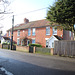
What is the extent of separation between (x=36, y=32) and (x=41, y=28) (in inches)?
77.6

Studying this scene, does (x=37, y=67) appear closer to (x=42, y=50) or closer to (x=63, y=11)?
(x=63, y=11)

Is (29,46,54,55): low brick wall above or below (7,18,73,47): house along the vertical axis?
below

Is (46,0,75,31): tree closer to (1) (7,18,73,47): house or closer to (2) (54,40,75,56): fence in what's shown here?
(2) (54,40,75,56): fence

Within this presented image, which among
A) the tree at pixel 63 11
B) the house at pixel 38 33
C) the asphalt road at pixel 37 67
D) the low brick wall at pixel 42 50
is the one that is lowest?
the asphalt road at pixel 37 67

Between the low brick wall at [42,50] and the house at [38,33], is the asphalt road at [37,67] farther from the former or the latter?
A: the house at [38,33]

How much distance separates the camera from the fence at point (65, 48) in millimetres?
13516

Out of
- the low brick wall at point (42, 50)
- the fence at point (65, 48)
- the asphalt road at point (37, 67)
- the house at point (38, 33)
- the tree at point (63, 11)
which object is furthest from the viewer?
the house at point (38, 33)

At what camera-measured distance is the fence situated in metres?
13.5

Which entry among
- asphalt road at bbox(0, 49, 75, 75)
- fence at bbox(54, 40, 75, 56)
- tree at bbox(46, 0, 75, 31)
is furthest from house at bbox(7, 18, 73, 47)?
asphalt road at bbox(0, 49, 75, 75)

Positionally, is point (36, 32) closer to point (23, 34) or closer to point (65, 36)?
point (23, 34)

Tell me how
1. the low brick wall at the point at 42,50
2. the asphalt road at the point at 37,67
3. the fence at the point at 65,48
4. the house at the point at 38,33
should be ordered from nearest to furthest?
the asphalt road at the point at 37,67 < the fence at the point at 65,48 < the low brick wall at the point at 42,50 < the house at the point at 38,33

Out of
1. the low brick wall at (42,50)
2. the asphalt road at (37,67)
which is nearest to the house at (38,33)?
the low brick wall at (42,50)

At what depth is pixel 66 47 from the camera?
13938mm

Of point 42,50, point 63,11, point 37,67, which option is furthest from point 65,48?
point 37,67
